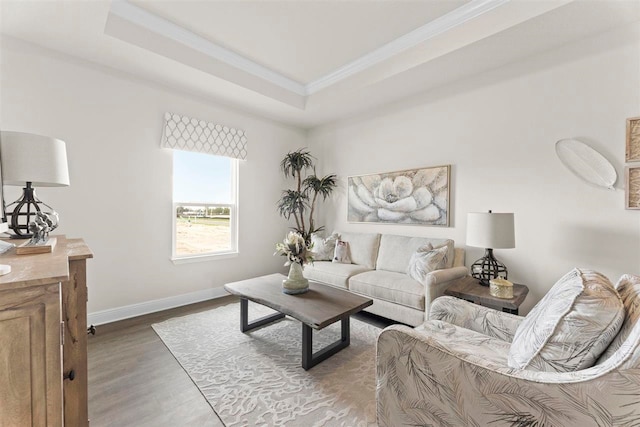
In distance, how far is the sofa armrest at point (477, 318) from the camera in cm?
162

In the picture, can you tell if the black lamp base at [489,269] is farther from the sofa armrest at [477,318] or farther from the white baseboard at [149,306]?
the white baseboard at [149,306]

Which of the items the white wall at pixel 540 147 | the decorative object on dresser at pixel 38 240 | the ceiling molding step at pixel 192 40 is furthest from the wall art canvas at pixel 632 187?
the decorative object on dresser at pixel 38 240

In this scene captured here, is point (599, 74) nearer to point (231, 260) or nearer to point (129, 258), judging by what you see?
point (231, 260)

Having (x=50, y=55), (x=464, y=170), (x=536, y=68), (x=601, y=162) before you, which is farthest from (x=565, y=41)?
(x=50, y=55)

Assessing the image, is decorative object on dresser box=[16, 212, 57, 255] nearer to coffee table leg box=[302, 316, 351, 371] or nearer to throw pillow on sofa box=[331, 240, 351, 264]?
coffee table leg box=[302, 316, 351, 371]

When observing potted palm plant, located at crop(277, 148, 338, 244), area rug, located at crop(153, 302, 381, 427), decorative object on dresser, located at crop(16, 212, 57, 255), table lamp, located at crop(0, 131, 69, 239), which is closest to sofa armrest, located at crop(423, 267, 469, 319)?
area rug, located at crop(153, 302, 381, 427)

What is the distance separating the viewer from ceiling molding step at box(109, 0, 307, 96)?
2.34 m

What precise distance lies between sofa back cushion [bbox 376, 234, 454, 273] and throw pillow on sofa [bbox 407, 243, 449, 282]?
17cm

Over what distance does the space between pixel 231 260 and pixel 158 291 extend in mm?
958

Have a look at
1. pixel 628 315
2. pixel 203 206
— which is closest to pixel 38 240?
pixel 203 206

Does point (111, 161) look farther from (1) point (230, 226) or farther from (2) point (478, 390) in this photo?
(2) point (478, 390)

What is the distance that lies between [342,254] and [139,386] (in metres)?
2.48

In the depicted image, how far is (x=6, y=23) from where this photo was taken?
7.16 ft

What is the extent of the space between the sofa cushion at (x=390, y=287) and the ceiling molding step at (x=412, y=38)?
237cm
